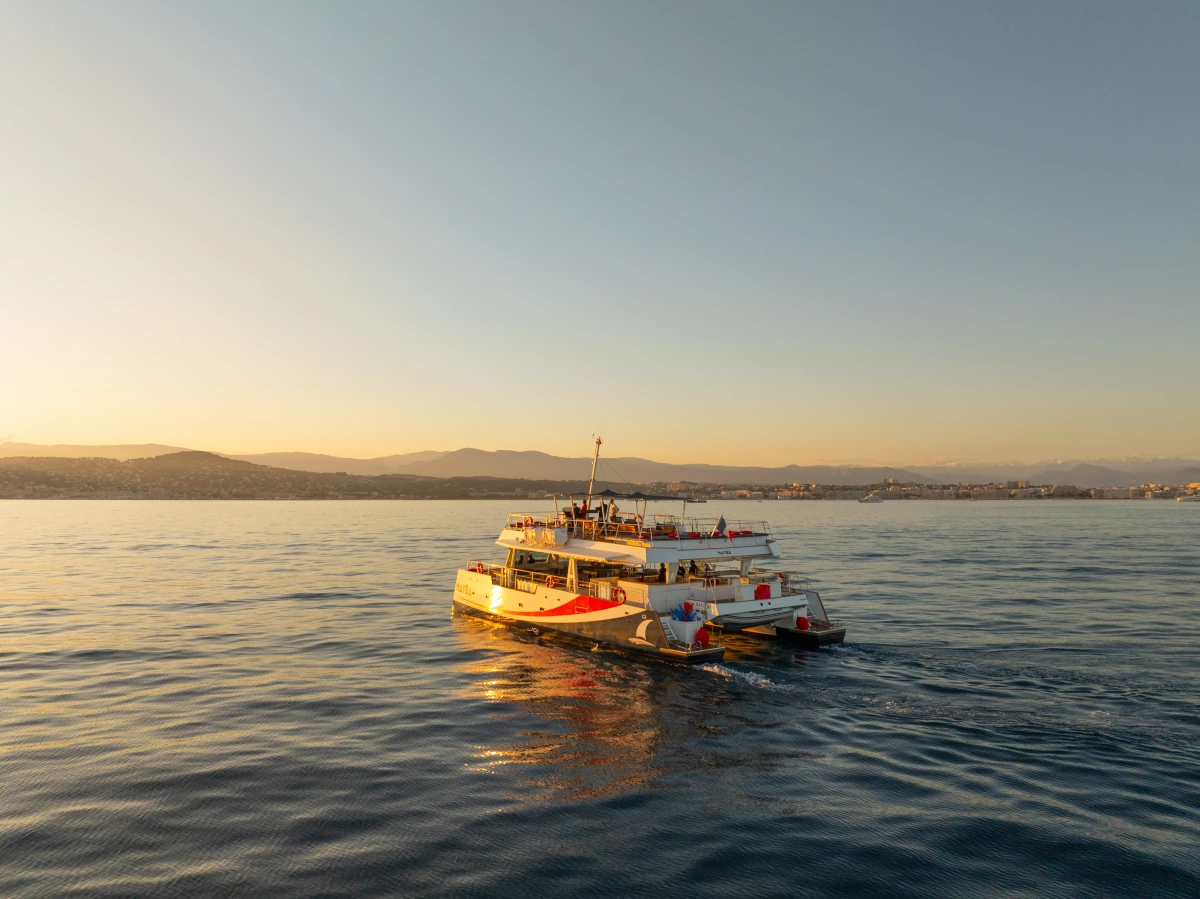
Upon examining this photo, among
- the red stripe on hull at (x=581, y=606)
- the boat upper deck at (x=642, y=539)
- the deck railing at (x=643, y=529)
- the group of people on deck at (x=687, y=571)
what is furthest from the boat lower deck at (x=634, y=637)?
the deck railing at (x=643, y=529)

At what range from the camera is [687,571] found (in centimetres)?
2833

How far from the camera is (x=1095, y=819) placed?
39.8ft

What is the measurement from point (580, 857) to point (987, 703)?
13.1 meters

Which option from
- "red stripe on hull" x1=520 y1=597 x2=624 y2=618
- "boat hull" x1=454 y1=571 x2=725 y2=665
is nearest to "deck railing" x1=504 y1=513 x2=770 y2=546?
"red stripe on hull" x1=520 y1=597 x2=624 y2=618

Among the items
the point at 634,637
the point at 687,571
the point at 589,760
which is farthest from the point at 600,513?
the point at 589,760

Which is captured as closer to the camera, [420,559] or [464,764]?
[464,764]

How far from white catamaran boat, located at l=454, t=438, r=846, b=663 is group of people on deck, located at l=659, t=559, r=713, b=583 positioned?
0.06m

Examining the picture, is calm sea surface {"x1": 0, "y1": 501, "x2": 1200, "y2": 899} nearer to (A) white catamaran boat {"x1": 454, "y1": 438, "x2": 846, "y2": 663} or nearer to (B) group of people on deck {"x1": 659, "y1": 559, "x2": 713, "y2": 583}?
(A) white catamaran boat {"x1": 454, "y1": 438, "x2": 846, "y2": 663}

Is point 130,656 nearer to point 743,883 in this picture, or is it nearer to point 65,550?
point 743,883

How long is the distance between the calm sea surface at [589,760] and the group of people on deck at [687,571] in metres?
3.19

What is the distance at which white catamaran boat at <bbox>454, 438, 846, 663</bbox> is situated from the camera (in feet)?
79.9

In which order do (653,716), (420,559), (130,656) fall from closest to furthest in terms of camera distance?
1. (653,716)
2. (130,656)
3. (420,559)

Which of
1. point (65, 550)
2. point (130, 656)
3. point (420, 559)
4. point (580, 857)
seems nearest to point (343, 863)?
point (580, 857)

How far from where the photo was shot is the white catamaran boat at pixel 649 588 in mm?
24344
